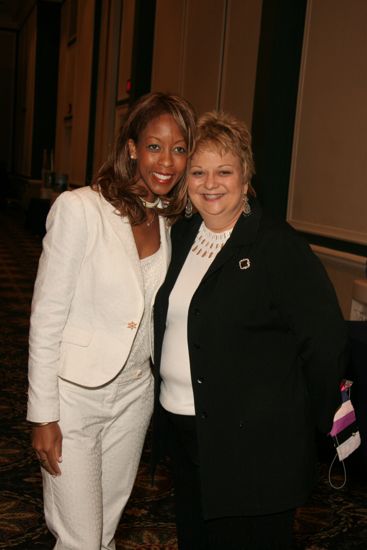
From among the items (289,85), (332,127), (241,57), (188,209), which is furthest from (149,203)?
(241,57)

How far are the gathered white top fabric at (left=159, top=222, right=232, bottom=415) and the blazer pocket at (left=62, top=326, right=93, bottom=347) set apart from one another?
21 cm

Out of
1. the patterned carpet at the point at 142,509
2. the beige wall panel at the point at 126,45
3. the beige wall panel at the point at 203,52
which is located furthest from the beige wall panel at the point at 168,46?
the patterned carpet at the point at 142,509

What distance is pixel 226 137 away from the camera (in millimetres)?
1877

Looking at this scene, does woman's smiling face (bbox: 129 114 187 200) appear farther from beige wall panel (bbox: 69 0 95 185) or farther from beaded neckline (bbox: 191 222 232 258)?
beige wall panel (bbox: 69 0 95 185)

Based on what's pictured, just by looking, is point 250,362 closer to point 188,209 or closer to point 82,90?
point 188,209

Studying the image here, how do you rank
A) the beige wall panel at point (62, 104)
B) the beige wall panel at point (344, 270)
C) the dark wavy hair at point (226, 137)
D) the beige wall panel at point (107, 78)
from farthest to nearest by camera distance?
the beige wall panel at point (62, 104)
the beige wall panel at point (107, 78)
the beige wall panel at point (344, 270)
the dark wavy hair at point (226, 137)

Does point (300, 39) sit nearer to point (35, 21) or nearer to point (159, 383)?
point (159, 383)

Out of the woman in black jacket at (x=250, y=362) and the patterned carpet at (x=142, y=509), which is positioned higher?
the woman in black jacket at (x=250, y=362)

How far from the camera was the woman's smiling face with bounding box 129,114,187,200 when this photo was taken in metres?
2.02

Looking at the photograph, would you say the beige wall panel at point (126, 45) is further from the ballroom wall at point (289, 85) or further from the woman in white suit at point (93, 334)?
the woman in white suit at point (93, 334)

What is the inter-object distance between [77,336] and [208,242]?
0.45m

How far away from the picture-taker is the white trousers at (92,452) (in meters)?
1.90

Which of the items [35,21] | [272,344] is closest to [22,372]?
[272,344]

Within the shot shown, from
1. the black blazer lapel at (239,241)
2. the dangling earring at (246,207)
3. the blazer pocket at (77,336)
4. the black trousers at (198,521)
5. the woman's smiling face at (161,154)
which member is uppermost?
the woman's smiling face at (161,154)
